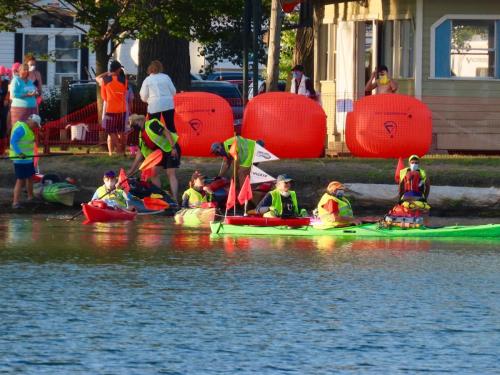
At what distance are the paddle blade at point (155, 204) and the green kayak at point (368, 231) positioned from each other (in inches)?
83.6

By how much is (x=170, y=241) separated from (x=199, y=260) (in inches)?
82.6

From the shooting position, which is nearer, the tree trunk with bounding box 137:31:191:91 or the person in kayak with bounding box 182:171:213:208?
the person in kayak with bounding box 182:171:213:208

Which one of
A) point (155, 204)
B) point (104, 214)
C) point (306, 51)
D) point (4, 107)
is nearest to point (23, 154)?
point (104, 214)

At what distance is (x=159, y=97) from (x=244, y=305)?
406 inches

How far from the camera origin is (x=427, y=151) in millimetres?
26406

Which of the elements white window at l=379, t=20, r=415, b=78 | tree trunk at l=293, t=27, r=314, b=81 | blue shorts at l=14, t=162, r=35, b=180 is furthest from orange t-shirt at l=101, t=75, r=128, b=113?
tree trunk at l=293, t=27, r=314, b=81

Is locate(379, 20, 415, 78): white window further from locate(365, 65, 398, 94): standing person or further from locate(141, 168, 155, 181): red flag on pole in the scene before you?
locate(141, 168, 155, 181): red flag on pole

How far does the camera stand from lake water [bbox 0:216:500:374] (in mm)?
A: 11062

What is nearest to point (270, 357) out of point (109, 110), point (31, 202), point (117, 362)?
point (117, 362)

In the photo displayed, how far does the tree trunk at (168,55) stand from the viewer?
3198 cm

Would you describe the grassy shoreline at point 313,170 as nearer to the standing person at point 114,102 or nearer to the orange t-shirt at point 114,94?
the standing person at point 114,102

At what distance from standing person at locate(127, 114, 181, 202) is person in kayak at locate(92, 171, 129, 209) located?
2.73ft

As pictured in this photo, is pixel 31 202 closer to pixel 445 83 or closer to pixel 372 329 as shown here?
pixel 445 83

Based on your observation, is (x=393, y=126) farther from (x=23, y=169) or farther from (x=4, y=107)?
(x=4, y=107)
